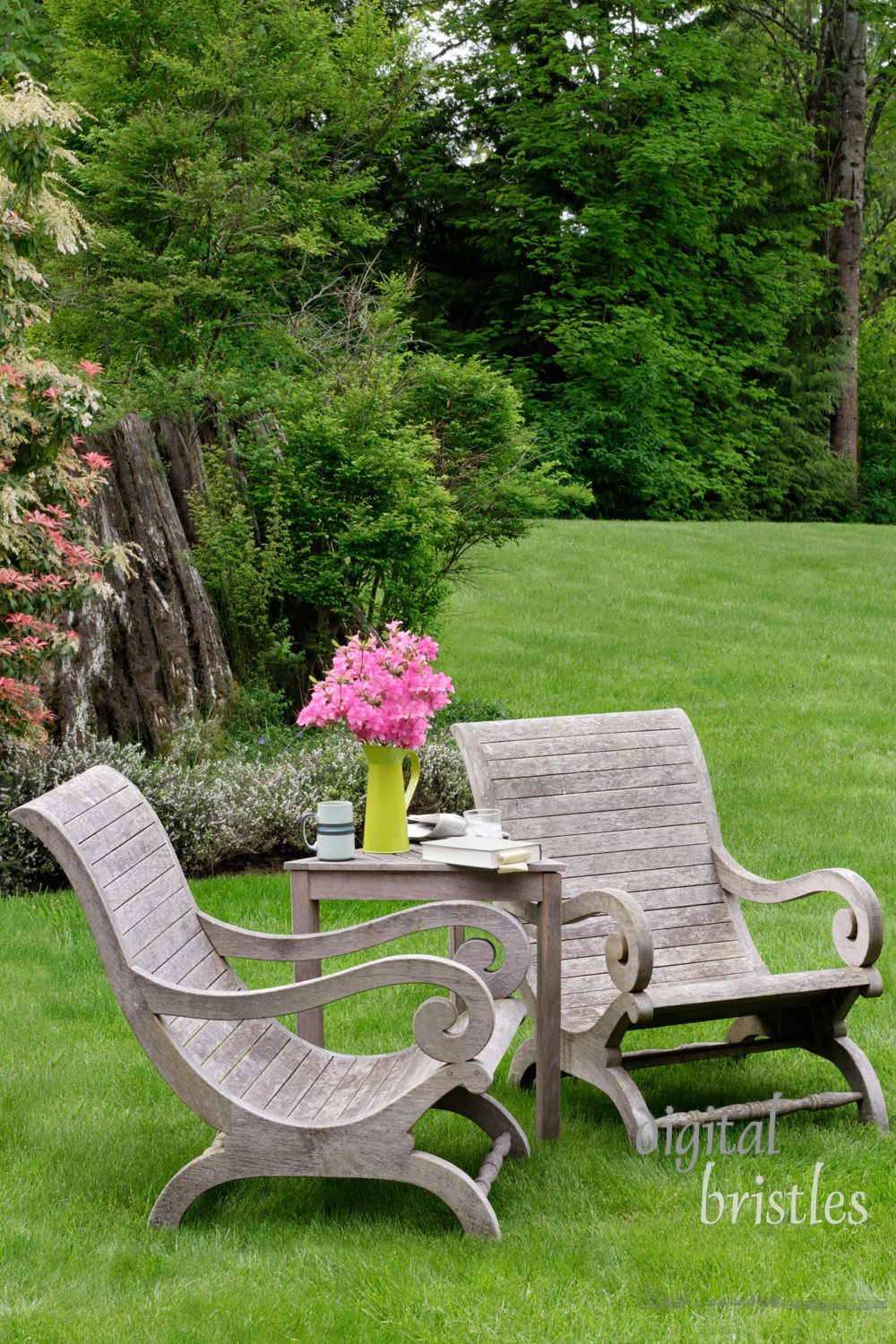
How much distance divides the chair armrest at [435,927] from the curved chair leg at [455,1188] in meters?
0.47

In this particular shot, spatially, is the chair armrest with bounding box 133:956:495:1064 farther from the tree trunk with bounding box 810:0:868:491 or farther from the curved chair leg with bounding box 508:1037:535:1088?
the tree trunk with bounding box 810:0:868:491

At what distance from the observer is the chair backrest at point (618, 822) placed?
4578 millimetres

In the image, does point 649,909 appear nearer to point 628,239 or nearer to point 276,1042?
point 276,1042

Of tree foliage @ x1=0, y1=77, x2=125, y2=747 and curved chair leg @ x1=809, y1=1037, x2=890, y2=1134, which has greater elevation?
tree foliage @ x1=0, y1=77, x2=125, y2=747

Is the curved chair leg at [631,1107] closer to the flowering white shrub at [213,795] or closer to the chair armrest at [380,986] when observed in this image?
the chair armrest at [380,986]

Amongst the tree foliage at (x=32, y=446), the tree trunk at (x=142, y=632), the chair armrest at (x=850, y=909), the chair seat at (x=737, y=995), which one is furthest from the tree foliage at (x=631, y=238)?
the chair seat at (x=737, y=995)

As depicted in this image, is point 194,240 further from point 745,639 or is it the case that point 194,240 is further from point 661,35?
point 661,35

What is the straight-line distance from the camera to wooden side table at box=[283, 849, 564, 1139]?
155 inches

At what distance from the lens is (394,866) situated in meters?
3.96

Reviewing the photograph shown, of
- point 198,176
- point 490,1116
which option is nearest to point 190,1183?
point 490,1116

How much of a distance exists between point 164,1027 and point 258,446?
247 inches

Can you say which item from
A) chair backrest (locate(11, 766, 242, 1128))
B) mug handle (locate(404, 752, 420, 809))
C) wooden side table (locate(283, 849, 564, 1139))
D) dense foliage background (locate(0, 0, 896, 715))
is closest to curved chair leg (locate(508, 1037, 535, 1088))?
wooden side table (locate(283, 849, 564, 1139))

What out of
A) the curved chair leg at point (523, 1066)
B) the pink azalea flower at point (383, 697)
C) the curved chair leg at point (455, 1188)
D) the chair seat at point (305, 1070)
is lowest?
the curved chair leg at point (523, 1066)

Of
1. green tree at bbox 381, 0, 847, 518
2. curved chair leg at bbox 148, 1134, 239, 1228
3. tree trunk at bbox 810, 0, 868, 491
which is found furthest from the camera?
tree trunk at bbox 810, 0, 868, 491
